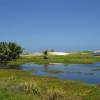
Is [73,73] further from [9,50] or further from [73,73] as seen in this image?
[9,50]

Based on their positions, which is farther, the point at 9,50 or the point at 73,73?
the point at 9,50

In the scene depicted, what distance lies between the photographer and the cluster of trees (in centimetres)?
10375

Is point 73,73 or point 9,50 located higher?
point 9,50

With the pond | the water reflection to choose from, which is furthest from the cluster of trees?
the pond

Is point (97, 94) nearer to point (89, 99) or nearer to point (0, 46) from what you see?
point (89, 99)

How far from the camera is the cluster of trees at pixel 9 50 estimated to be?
103750 mm

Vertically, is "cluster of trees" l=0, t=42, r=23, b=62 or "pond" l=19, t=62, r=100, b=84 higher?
"cluster of trees" l=0, t=42, r=23, b=62

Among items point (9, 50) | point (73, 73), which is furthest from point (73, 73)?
point (9, 50)

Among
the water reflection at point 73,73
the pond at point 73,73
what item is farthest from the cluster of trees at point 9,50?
the pond at point 73,73

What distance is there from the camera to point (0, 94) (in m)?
20.0

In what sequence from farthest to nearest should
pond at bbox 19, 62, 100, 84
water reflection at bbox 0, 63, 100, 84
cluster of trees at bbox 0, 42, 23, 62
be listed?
cluster of trees at bbox 0, 42, 23, 62
water reflection at bbox 0, 63, 100, 84
pond at bbox 19, 62, 100, 84

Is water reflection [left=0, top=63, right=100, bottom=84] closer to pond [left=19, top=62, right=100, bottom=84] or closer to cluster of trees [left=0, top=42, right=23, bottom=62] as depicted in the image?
pond [left=19, top=62, right=100, bottom=84]

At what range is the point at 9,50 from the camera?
104250 millimetres

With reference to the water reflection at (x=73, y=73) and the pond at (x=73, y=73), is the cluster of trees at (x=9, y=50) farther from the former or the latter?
the pond at (x=73, y=73)
